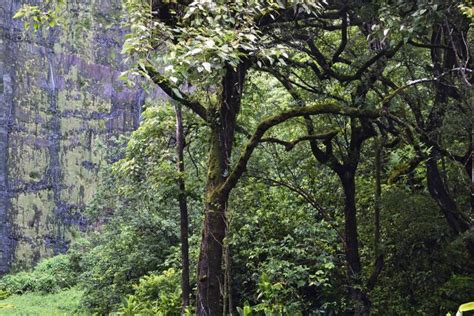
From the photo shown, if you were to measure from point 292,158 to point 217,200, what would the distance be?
2.93m

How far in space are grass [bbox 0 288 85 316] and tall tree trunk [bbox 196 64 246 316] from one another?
22.0 ft

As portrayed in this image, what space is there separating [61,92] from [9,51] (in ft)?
7.96

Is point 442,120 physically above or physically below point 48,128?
below

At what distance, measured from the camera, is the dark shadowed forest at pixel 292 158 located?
4672 mm

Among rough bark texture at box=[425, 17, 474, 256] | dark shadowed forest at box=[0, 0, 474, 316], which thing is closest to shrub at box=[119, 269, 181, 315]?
dark shadowed forest at box=[0, 0, 474, 316]

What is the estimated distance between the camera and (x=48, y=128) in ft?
68.7

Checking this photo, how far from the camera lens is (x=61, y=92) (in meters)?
21.3

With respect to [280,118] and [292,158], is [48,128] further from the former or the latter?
[280,118]

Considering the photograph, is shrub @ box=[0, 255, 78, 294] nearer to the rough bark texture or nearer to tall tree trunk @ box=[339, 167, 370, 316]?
tall tree trunk @ box=[339, 167, 370, 316]

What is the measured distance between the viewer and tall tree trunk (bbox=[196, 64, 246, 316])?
4.83 m

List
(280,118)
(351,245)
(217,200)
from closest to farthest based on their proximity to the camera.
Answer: (217,200), (280,118), (351,245)

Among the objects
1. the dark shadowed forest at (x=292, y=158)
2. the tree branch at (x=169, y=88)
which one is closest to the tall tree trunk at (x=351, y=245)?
the dark shadowed forest at (x=292, y=158)

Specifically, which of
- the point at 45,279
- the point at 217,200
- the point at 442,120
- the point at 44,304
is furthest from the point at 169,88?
the point at 45,279

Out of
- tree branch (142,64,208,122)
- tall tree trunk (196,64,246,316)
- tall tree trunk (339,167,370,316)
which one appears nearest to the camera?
tree branch (142,64,208,122)
